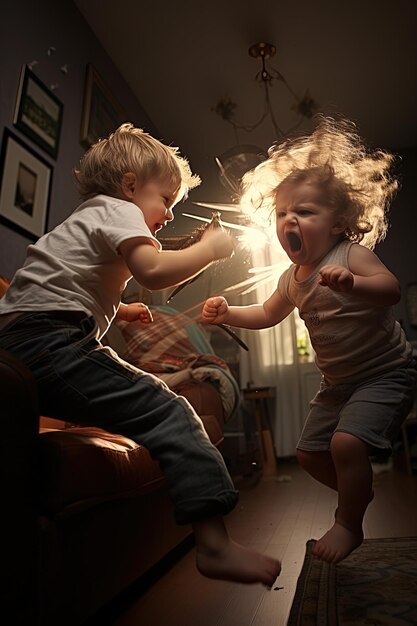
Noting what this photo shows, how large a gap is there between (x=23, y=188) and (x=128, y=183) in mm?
1173

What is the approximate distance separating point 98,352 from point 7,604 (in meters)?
0.38

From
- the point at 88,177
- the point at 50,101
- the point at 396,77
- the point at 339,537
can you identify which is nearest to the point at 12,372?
the point at 88,177

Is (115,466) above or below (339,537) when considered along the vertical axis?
above

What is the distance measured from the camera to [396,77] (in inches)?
134

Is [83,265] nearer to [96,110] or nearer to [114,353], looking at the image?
[114,353]

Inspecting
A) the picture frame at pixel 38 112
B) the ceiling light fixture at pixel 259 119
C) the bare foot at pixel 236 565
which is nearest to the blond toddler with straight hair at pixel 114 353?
the bare foot at pixel 236 565

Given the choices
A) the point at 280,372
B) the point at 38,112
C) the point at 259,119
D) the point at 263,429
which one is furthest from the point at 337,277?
the point at 280,372

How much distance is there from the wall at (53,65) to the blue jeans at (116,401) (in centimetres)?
117

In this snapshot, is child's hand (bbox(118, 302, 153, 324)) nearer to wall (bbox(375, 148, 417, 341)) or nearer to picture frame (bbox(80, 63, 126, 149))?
picture frame (bbox(80, 63, 126, 149))

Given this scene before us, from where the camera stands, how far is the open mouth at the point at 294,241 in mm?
1154

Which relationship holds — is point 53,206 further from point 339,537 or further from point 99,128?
point 339,537

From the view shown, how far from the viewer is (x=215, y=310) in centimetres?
120

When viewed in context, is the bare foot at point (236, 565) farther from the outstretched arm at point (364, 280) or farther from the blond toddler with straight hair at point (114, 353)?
the outstretched arm at point (364, 280)

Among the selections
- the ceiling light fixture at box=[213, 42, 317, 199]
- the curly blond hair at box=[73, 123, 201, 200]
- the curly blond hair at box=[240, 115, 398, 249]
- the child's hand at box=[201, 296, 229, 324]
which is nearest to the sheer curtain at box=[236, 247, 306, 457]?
the ceiling light fixture at box=[213, 42, 317, 199]
